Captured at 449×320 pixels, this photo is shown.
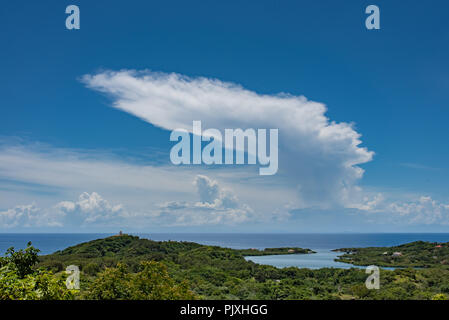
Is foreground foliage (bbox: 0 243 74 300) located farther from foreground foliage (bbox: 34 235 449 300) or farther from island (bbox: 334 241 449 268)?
island (bbox: 334 241 449 268)

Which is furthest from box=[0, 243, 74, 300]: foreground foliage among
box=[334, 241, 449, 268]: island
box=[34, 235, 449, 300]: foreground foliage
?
box=[334, 241, 449, 268]: island

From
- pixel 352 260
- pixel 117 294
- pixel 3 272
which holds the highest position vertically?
pixel 3 272

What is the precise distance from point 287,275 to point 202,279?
10.4m

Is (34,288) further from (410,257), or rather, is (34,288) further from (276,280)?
(410,257)

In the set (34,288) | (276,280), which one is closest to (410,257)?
(276,280)

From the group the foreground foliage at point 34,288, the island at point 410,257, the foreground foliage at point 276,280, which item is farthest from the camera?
the island at point 410,257

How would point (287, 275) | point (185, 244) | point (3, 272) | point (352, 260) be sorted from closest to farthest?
point (3, 272), point (287, 275), point (352, 260), point (185, 244)

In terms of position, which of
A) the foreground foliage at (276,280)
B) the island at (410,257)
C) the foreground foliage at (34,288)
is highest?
the foreground foliage at (34,288)

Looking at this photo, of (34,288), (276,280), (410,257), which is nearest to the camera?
(34,288)

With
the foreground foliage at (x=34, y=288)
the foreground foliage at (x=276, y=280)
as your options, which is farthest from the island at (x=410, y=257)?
the foreground foliage at (x=34, y=288)

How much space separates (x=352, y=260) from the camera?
6166cm

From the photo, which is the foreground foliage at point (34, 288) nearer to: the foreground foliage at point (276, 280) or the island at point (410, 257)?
the foreground foliage at point (276, 280)
